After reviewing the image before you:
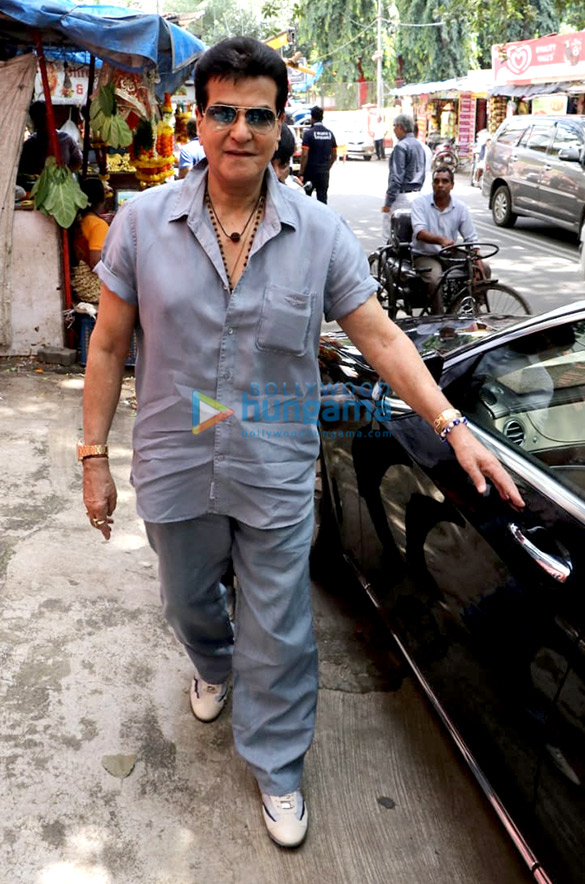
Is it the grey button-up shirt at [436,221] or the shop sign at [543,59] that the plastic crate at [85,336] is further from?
the shop sign at [543,59]

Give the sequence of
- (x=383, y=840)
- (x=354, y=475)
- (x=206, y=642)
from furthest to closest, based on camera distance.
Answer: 1. (x=354, y=475)
2. (x=206, y=642)
3. (x=383, y=840)

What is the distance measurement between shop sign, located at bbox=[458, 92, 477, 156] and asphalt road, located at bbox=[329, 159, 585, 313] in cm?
1010

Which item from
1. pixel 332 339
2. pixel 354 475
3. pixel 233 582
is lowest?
pixel 233 582

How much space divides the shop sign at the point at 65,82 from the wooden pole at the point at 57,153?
5.18 feet

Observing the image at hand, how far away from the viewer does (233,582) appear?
3.63m

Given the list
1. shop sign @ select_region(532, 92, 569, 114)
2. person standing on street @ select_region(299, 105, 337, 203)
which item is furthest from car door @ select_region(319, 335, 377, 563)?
shop sign @ select_region(532, 92, 569, 114)

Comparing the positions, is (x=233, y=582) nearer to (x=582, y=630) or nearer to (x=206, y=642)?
(x=206, y=642)

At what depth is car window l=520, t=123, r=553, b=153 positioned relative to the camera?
46.7 ft

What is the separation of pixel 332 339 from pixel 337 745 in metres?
1.77

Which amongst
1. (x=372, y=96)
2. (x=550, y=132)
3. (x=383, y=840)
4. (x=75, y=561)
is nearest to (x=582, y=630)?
(x=383, y=840)

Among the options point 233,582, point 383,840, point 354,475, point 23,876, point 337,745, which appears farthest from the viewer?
point 233,582

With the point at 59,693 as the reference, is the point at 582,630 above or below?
above

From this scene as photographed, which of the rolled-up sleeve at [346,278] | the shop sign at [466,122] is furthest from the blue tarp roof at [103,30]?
the shop sign at [466,122]

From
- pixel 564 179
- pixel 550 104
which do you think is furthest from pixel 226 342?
pixel 550 104
